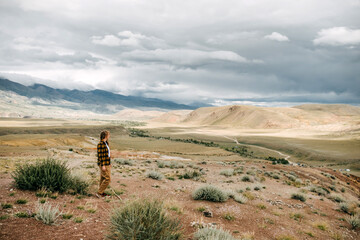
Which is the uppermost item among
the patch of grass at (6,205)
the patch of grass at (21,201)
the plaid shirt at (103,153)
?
the plaid shirt at (103,153)

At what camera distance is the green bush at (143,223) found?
4973 millimetres

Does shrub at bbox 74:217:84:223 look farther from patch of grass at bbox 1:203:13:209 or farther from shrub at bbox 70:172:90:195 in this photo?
shrub at bbox 70:172:90:195

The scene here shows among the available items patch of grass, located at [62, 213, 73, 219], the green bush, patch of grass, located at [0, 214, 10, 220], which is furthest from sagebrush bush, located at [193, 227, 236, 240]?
patch of grass, located at [0, 214, 10, 220]

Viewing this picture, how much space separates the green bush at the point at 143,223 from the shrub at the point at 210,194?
186 inches

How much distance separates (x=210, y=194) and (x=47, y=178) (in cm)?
645

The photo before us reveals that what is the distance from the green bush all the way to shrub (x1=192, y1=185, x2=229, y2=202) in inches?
186

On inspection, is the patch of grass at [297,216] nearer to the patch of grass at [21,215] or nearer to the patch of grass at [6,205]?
the patch of grass at [21,215]

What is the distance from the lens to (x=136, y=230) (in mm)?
4977

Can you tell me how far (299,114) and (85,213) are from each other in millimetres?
199052

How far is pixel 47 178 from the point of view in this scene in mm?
8391

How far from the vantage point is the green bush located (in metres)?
4.97

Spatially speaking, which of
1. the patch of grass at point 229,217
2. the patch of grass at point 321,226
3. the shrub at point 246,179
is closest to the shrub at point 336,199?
the shrub at point 246,179

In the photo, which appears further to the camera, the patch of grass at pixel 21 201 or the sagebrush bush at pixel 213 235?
the patch of grass at pixel 21 201

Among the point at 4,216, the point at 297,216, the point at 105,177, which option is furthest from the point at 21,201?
the point at 297,216
